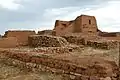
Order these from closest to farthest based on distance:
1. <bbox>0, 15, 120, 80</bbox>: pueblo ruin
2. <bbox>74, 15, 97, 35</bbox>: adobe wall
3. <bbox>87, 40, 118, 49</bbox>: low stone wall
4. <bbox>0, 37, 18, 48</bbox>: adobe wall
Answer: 1. <bbox>0, 15, 120, 80</bbox>: pueblo ruin
2. <bbox>0, 37, 18, 48</bbox>: adobe wall
3. <bbox>87, 40, 118, 49</bbox>: low stone wall
4. <bbox>74, 15, 97, 35</bbox>: adobe wall

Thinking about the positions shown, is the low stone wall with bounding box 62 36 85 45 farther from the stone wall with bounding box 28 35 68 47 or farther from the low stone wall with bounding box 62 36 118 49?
the stone wall with bounding box 28 35 68 47

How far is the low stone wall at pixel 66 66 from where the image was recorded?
25.7 feet

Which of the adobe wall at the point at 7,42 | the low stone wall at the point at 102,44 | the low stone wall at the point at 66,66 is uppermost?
the adobe wall at the point at 7,42

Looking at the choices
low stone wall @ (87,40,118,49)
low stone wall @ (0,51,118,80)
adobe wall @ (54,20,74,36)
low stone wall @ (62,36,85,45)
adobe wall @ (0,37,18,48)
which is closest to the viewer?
low stone wall @ (0,51,118,80)

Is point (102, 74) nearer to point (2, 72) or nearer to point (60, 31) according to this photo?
point (2, 72)

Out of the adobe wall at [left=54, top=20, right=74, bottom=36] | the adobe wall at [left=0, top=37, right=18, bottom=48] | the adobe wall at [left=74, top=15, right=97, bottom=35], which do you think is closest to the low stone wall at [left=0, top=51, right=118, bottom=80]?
the adobe wall at [left=0, top=37, right=18, bottom=48]

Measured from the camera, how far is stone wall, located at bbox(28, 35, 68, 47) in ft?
48.1

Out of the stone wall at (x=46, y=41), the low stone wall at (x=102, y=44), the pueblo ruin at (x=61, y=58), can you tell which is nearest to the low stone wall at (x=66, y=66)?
the pueblo ruin at (x=61, y=58)

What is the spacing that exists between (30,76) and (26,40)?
9.40m

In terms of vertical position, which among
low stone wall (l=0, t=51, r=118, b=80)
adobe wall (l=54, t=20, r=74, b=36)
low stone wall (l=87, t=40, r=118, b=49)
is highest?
adobe wall (l=54, t=20, r=74, b=36)

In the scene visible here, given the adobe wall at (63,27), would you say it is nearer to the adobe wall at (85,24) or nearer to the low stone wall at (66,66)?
the adobe wall at (85,24)

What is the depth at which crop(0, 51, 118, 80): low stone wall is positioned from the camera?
7824mm

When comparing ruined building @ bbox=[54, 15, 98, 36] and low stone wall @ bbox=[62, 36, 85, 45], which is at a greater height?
ruined building @ bbox=[54, 15, 98, 36]

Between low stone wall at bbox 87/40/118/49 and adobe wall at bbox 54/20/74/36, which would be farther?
adobe wall at bbox 54/20/74/36
